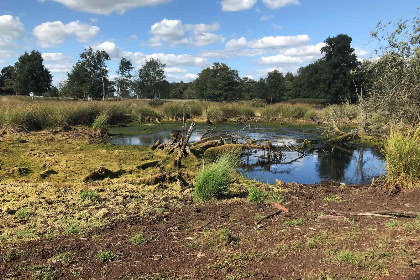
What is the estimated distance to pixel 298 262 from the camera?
350 centimetres

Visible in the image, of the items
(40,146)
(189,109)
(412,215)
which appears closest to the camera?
(412,215)

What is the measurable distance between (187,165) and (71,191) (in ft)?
13.4

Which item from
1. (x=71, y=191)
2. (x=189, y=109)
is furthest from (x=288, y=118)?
(x=71, y=191)

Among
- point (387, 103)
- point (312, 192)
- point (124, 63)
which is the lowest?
point (312, 192)

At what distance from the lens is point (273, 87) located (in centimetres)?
5816

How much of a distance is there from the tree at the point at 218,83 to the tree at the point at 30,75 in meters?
28.9

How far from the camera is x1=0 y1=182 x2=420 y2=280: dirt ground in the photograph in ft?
→ 11.0

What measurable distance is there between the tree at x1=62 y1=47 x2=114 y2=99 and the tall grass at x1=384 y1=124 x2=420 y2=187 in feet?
166

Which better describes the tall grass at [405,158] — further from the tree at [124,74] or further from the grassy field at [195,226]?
the tree at [124,74]

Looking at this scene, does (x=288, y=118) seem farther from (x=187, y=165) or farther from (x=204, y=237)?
(x=204, y=237)

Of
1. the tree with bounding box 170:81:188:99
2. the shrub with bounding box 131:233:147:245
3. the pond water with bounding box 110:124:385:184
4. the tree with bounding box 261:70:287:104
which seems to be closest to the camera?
the shrub with bounding box 131:233:147:245

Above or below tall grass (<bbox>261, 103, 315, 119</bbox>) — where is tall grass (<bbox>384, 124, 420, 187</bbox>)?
below

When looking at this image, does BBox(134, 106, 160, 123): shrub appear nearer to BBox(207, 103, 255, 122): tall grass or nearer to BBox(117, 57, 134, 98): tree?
BBox(207, 103, 255, 122): tall grass

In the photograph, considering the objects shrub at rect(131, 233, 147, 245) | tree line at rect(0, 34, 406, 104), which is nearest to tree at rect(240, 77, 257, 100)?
tree line at rect(0, 34, 406, 104)
